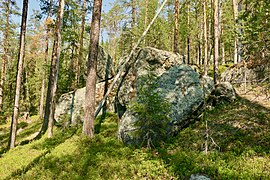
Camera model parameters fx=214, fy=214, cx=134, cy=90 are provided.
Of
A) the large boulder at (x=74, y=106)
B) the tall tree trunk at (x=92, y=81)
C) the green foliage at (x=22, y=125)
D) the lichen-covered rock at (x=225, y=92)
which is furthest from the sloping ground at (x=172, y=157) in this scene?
the green foliage at (x=22, y=125)

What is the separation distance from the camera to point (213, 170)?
6.59 metres

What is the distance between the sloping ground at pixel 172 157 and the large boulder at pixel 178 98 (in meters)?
0.51

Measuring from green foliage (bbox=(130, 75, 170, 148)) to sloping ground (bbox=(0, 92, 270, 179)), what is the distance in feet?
1.87

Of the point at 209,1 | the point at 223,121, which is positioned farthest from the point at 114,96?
the point at 209,1

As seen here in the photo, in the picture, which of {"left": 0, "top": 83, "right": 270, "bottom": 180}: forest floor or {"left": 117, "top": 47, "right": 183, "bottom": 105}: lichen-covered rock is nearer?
{"left": 0, "top": 83, "right": 270, "bottom": 180}: forest floor

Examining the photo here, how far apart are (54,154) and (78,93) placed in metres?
7.53

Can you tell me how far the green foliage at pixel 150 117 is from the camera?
875cm

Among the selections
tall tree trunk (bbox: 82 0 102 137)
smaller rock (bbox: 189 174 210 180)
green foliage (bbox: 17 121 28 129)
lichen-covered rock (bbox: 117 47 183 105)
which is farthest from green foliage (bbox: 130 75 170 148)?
green foliage (bbox: 17 121 28 129)

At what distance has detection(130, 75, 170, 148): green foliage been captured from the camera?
8.75 metres

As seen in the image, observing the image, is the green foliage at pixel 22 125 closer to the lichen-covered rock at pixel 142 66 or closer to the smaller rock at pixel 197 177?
the lichen-covered rock at pixel 142 66

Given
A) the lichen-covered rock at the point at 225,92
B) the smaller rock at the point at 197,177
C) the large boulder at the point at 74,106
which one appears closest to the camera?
the smaller rock at the point at 197,177

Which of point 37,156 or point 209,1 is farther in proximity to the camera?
point 209,1

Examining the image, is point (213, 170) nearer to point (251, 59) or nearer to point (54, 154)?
point (251, 59)

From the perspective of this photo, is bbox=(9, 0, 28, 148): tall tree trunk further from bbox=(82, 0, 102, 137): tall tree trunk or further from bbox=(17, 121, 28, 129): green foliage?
bbox=(17, 121, 28, 129): green foliage
